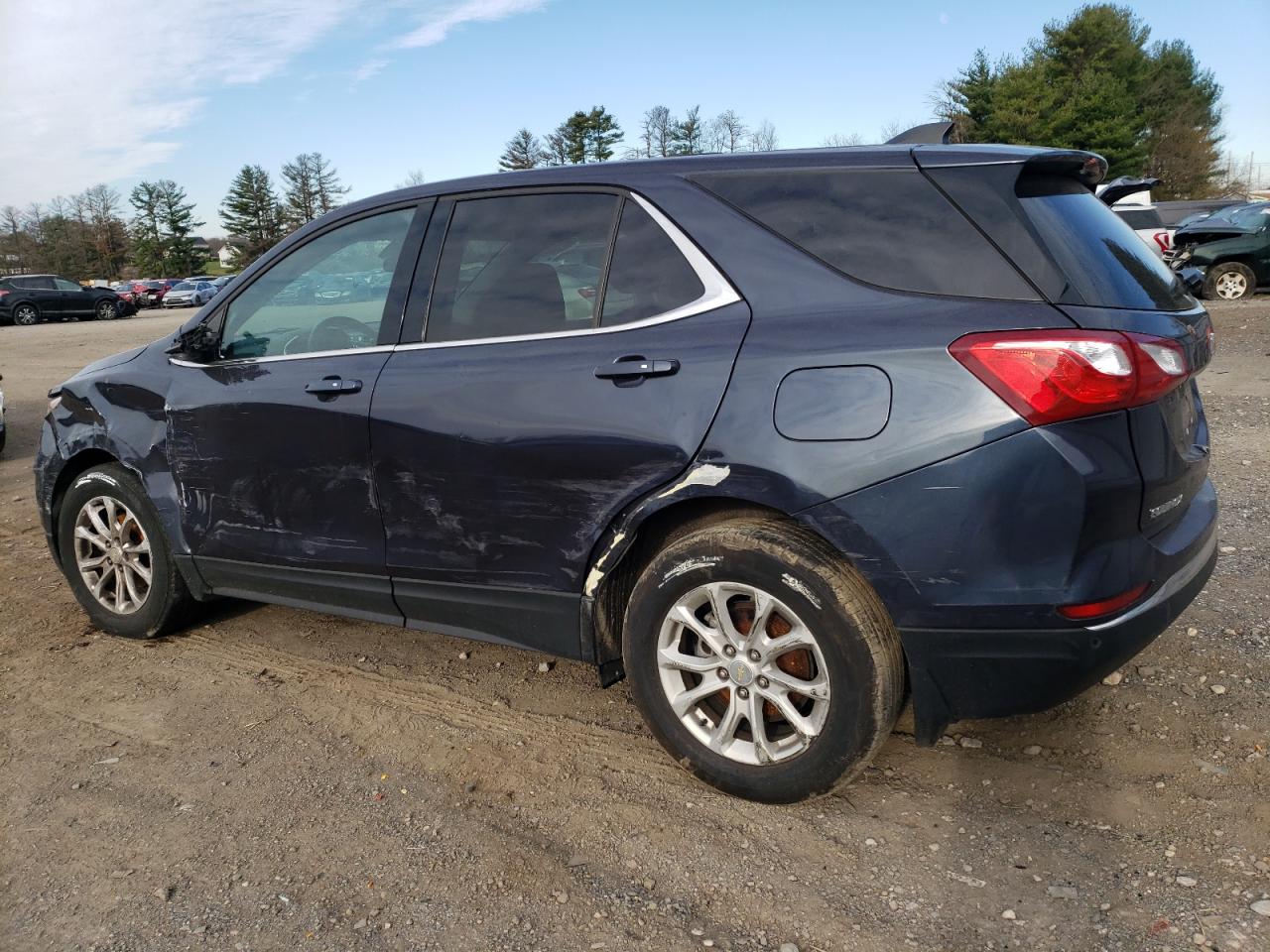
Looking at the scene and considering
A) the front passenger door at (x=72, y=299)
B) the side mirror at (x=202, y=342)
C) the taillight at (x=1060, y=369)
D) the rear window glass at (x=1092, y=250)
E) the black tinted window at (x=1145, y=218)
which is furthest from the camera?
the front passenger door at (x=72, y=299)

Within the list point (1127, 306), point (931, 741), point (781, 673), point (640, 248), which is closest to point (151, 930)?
point (781, 673)

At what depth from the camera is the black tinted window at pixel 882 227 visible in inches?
103

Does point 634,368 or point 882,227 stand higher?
point 882,227

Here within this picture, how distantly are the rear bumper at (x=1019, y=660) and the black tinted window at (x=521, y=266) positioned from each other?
142 cm

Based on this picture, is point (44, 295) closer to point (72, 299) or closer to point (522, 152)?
point (72, 299)

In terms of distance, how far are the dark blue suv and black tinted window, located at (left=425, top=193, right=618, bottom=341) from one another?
0.01 metres

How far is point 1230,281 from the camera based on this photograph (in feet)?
55.2

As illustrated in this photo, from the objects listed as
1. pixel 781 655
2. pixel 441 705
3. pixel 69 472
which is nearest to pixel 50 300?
pixel 69 472

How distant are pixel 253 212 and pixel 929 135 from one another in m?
107

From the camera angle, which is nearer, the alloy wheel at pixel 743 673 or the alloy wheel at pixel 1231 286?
the alloy wheel at pixel 743 673

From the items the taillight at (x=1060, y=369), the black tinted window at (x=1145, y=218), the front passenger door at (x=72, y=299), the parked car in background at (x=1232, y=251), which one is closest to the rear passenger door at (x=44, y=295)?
the front passenger door at (x=72, y=299)

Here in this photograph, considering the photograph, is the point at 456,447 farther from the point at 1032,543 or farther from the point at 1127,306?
the point at 1127,306

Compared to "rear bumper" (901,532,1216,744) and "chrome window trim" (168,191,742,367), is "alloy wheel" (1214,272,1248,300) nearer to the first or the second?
"rear bumper" (901,532,1216,744)

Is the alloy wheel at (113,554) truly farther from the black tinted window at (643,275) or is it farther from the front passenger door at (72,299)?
the front passenger door at (72,299)
